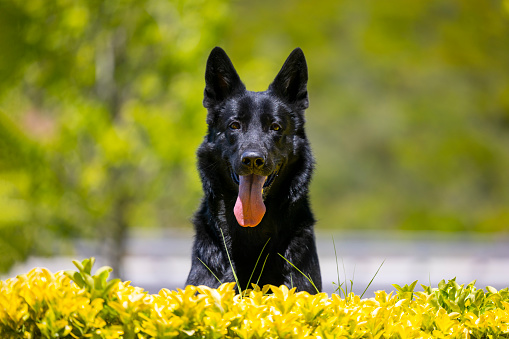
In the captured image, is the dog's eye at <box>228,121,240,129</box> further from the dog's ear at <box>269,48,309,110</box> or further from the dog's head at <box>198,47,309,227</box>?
the dog's ear at <box>269,48,309,110</box>

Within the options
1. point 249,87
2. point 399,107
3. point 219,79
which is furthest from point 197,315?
point 399,107

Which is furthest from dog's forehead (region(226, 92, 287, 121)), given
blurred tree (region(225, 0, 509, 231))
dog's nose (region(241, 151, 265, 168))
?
blurred tree (region(225, 0, 509, 231))

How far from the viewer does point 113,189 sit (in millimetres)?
9922

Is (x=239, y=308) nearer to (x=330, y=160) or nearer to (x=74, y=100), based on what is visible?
(x=74, y=100)

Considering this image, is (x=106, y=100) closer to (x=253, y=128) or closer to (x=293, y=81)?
(x=293, y=81)

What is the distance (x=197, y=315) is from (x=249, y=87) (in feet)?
23.8

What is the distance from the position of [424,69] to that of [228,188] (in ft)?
54.9

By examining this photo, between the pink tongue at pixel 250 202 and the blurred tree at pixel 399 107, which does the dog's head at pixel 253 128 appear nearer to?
the pink tongue at pixel 250 202

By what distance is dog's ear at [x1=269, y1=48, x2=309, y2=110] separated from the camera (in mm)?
3549

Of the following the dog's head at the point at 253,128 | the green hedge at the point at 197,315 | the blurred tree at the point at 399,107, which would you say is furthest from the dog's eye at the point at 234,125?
the blurred tree at the point at 399,107

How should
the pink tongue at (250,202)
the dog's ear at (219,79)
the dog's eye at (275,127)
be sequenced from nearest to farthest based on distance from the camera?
1. the pink tongue at (250,202)
2. the dog's eye at (275,127)
3. the dog's ear at (219,79)

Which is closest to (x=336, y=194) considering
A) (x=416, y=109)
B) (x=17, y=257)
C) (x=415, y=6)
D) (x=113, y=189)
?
(x=416, y=109)

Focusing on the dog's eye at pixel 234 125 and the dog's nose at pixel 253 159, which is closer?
the dog's nose at pixel 253 159

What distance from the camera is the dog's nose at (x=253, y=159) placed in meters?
3.07
